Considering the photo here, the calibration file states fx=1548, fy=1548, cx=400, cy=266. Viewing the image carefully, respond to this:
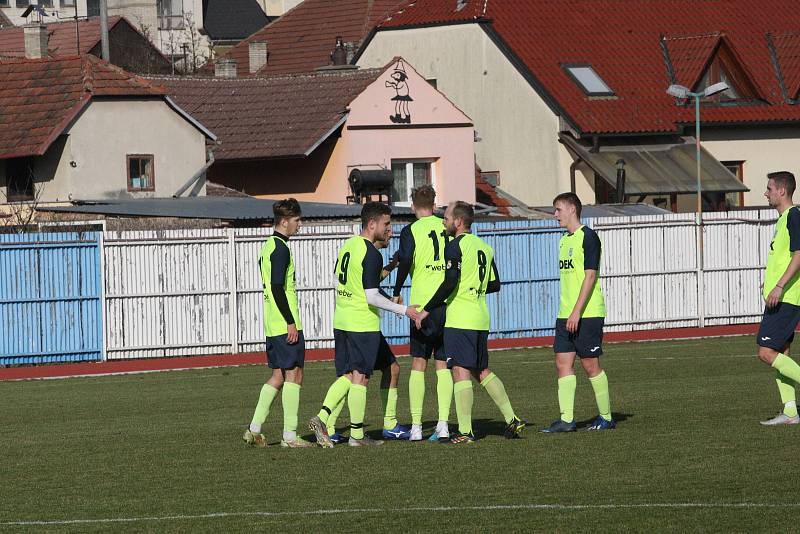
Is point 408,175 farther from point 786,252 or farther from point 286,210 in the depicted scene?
point 286,210

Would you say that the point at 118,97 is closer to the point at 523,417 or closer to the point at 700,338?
the point at 700,338

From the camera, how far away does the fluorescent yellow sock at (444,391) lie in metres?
13.1

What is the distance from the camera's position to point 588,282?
13.1 metres

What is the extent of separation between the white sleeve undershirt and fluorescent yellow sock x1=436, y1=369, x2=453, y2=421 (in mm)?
874

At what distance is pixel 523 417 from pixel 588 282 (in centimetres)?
245

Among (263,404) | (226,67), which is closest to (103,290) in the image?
(263,404)

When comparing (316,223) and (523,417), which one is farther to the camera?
(316,223)

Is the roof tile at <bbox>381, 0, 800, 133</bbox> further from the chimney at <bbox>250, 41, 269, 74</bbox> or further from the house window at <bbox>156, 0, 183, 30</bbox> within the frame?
the house window at <bbox>156, 0, 183, 30</bbox>

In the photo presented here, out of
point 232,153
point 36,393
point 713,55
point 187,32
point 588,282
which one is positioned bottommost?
point 36,393

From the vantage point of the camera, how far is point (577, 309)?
13156mm

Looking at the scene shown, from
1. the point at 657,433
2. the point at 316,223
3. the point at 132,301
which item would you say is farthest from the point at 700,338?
the point at 657,433

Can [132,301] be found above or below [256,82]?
below

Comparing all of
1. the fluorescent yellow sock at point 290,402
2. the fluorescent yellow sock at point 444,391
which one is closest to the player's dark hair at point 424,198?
the fluorescent yellow sock at point 444,391

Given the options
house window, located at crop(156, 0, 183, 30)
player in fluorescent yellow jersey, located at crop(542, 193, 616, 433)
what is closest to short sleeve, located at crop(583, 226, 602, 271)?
player in fluorescent yellow jersey, located at crop(542, 193, 616, 433)
